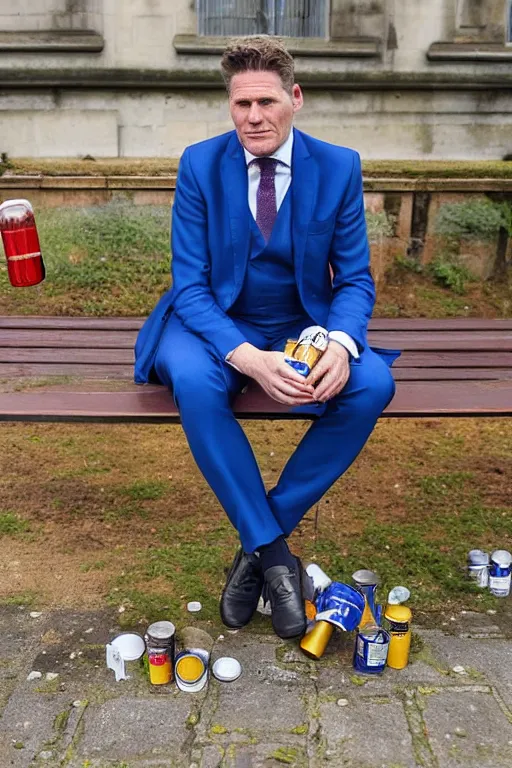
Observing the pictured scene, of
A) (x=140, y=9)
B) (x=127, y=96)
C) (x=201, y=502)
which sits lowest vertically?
(x=201, y=502)

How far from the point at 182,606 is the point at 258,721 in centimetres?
71

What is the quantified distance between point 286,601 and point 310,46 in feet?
20.3

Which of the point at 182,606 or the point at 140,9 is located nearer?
the point at 182,606

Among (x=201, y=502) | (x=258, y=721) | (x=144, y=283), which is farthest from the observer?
(x=144, y=283)

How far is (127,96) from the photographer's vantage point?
25.1 feet

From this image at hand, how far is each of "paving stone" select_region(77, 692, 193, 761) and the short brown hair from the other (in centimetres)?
197

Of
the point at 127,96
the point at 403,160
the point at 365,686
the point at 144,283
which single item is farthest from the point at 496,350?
the point at 127,96

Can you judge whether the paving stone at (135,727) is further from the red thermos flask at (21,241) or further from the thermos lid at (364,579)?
the red thermos flask at (21,241)

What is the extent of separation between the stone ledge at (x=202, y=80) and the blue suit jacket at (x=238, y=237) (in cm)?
500

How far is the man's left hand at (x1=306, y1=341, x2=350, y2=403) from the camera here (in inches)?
102

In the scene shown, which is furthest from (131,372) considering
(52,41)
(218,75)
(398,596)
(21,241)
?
(52,41)

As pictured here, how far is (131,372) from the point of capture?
3.24 m

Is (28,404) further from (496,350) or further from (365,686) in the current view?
(496,350)

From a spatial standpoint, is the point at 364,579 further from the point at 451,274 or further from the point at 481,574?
the point at 451,274
